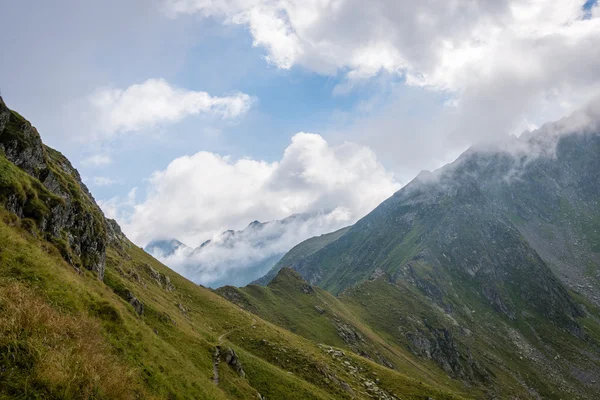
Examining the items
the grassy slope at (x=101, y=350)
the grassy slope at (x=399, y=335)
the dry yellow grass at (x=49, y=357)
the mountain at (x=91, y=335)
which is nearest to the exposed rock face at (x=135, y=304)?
the mountain at (x=91, y=335)

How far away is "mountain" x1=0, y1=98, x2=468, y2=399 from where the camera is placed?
11.8 meters

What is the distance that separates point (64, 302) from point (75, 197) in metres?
30.2

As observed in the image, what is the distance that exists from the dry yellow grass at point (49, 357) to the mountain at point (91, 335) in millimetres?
36

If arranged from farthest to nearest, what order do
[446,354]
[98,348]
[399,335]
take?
1. [446,354]
2. [399,335]
3. [98,348]

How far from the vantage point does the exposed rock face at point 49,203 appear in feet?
105

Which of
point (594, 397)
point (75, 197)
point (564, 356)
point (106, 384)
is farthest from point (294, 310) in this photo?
point (564, 356)

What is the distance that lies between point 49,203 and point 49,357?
29854 millimetres

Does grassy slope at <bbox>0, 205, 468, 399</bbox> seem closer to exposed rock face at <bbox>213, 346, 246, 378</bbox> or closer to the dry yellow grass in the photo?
the dry yellow grass

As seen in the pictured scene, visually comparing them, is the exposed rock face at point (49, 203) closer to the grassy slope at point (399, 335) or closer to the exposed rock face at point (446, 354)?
the grassy slope at point (399, 335)

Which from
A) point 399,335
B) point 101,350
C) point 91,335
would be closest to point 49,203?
point 91,335

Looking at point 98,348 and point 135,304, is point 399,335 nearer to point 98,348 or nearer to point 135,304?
point 135,304

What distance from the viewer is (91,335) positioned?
1716cm

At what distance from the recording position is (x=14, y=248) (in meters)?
21.3

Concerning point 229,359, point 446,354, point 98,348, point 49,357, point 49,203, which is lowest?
point 446,354
